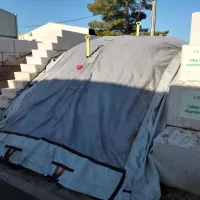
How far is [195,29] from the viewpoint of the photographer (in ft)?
7.68

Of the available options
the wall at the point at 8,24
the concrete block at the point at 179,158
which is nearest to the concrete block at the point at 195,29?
the concrete block at the point at 179,158

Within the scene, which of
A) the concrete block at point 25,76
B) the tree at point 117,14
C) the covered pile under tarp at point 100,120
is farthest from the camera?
the tree at point 117,14

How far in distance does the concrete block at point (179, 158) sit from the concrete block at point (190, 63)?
63 centimetres

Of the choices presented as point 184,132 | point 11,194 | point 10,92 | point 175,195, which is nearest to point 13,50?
point 10,92

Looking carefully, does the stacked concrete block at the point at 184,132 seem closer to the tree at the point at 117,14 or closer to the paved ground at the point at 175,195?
the paved ground at the point at 175,195

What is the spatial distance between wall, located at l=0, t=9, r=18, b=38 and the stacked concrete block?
7776 mm

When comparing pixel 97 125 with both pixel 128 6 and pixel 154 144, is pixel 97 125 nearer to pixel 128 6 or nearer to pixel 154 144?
pixel 154 144

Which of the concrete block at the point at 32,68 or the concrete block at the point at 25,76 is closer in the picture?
the concrete block at the point at 25,76

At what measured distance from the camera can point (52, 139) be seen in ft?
9.76

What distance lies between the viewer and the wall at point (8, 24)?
827 centimetres

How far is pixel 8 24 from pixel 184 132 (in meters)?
8.55

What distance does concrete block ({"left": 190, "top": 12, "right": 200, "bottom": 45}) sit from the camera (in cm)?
231

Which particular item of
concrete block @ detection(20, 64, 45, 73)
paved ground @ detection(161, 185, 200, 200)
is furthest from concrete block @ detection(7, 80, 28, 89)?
paved ground @ detection(161, 185, 200, 200)

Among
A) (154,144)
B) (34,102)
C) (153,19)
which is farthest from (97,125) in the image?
(153,19)
